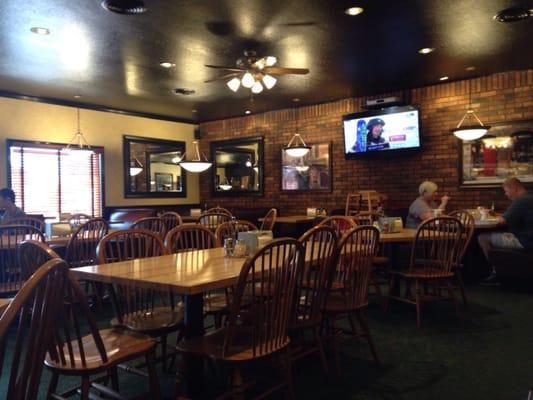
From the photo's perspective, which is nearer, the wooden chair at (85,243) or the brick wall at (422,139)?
the wooden chair at (85,243)

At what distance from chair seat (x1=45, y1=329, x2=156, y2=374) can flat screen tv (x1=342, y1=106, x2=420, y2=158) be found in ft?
17.6

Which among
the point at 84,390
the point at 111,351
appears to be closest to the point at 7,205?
the point at 111,351

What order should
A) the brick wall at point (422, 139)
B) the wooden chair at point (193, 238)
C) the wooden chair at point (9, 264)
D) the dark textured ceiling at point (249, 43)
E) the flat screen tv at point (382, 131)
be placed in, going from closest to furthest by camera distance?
the wooden chair at point (193, 238) → the wooden chair at point (9, 264) → the dark textured ceiling at point (249, 43) → the brick wall at point (422, 139) → the flat screen tv at point (382, 131)

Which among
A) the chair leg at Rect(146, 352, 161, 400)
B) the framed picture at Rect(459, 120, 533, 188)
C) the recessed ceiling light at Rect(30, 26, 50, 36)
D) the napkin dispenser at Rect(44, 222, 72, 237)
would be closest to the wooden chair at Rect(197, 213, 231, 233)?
the napkin dispenser at Rect(44, 222, 72, 237)

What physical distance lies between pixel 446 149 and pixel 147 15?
14.7ft

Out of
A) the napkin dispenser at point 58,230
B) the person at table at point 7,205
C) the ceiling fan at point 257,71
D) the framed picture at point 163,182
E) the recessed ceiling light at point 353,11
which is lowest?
the napkin dispenser at point 58,230

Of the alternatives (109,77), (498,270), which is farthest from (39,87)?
(498,270)

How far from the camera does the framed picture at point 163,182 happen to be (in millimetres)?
8688

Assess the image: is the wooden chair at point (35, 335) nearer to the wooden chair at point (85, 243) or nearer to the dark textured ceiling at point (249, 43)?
the wooden chair at point (85, 243)

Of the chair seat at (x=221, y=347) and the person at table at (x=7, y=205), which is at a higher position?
the person at table at (x=7, y=205)

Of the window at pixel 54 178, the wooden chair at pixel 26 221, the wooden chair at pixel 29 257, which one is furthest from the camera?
the window at pixel 54 178

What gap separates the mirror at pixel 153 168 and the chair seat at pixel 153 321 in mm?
5850

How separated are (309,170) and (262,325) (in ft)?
19.7

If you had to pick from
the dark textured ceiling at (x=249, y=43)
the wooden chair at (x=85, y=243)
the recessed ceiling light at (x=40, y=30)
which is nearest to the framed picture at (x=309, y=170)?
the dark textured ceiling at (x=249, y=43)
